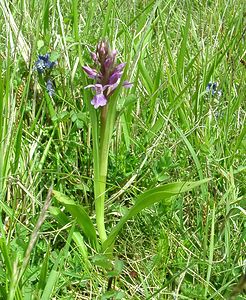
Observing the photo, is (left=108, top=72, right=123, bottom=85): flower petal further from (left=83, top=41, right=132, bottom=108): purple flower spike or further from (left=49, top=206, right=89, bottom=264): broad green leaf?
(left=49, top=206, right=89, bottom=264): broad green leaf

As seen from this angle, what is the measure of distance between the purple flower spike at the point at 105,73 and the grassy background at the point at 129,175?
0.16 feet

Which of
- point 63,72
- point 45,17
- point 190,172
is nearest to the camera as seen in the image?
point 190,172

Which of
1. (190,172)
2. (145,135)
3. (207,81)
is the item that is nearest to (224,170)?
(190,172)

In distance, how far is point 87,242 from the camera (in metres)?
1.16

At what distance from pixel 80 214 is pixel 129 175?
28cm

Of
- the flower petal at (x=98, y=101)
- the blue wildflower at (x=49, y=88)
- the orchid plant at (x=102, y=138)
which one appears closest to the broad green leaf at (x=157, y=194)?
the orchid plant at (x=102, y=138)

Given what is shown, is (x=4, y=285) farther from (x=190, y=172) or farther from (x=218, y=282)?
(x=190, y=172)

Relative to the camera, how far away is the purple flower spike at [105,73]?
1091 millimetres

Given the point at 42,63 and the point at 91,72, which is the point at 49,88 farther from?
the point at 91,72

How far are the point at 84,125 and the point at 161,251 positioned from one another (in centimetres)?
42

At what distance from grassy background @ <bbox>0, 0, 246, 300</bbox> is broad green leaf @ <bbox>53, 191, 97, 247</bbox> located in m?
0.04

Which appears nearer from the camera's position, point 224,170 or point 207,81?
point 224,170

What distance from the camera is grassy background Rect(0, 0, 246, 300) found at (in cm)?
105

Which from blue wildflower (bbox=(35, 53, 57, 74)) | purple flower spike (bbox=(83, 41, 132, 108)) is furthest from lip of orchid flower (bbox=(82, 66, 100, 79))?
blue wildflower (bbox=(35, 53, 57, 74))
